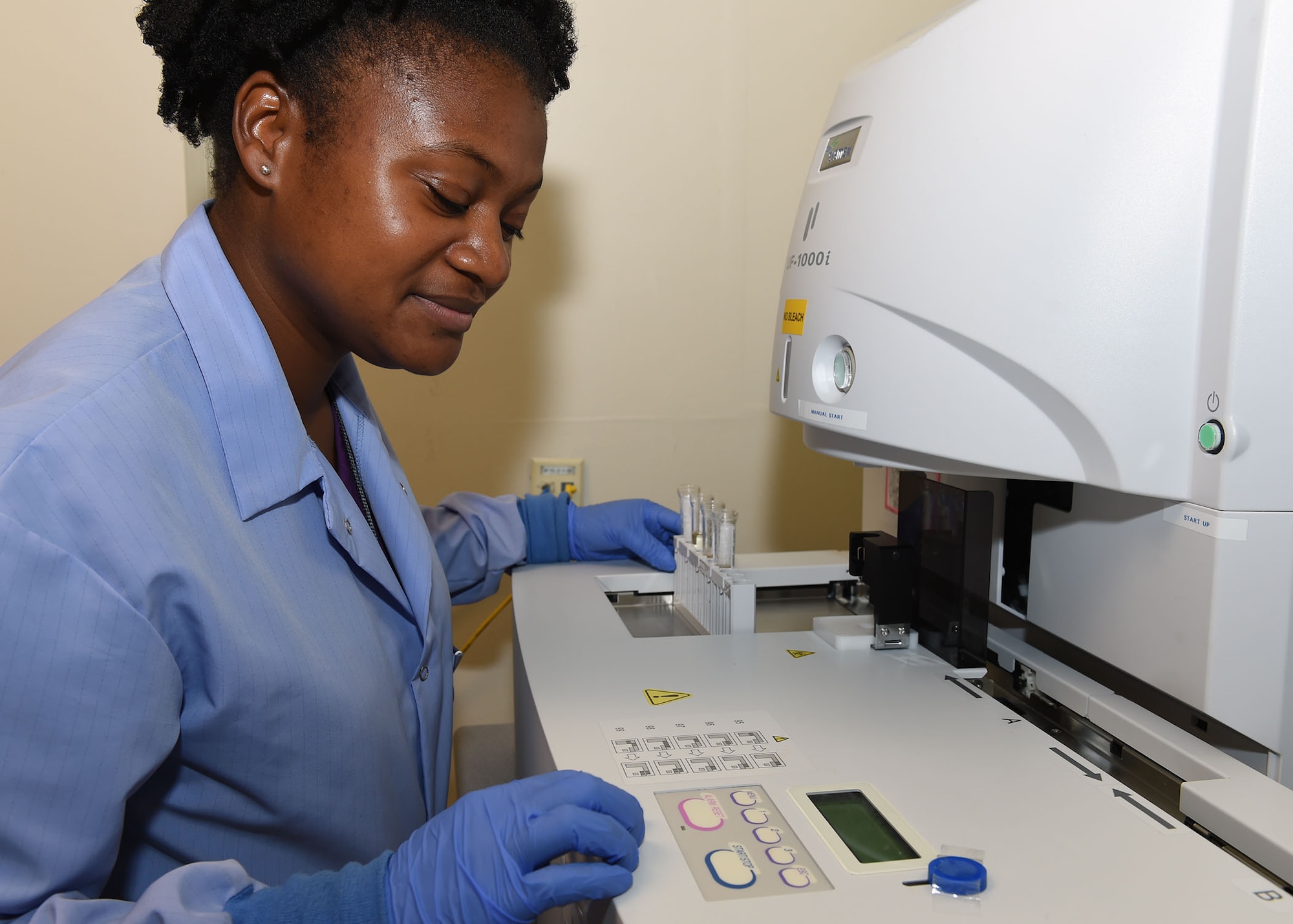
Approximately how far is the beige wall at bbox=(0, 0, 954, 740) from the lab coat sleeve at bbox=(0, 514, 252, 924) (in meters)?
A: 0.94


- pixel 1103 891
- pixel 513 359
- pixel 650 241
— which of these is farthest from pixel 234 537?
pixel 650 241

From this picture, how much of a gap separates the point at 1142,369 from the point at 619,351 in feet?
3.18

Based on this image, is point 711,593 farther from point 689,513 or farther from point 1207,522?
point 1207,522

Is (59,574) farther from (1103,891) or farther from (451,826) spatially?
(1103,891)

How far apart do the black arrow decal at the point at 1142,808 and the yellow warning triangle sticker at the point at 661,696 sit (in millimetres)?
337

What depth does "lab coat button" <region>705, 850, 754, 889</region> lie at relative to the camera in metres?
0.57

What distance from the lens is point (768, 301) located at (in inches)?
62.0

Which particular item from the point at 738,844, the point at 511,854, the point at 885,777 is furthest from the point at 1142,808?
the point at 511,854

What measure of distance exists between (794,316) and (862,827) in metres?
0.47

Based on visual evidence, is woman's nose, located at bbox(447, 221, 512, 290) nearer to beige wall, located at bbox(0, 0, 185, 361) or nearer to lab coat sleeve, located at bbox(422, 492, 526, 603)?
lab coat sleeve, located at bbox(422, 492, 526, 603)

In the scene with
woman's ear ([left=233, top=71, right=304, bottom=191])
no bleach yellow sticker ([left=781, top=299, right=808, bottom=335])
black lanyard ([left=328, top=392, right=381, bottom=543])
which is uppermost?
woman's ear ([left=233, top=71, right=304, bottom=191])

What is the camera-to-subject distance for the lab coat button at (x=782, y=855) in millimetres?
587

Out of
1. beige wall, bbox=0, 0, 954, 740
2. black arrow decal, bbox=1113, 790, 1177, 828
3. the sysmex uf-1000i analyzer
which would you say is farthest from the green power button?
beige wall, bbox=0, 0, 954, 740

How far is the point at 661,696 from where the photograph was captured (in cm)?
82
